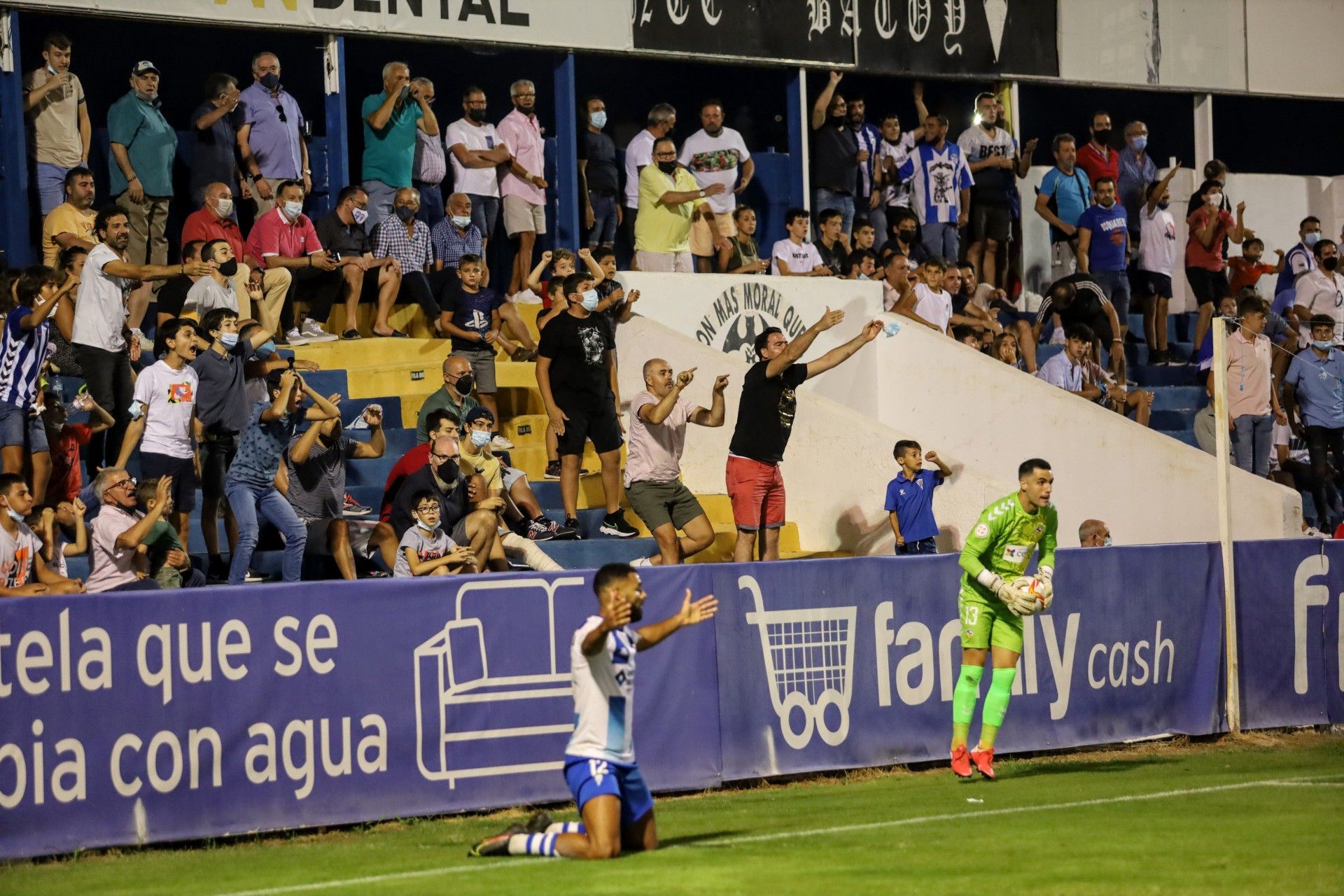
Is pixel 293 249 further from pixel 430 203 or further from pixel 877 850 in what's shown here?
pixel 877 850

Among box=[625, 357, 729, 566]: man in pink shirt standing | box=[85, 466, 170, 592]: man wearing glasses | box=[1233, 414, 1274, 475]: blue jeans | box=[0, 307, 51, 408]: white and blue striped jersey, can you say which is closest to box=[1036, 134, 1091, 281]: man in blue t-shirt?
box=[1233, 414, 1274, 475]: blue jeans

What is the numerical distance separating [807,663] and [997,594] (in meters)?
1.45

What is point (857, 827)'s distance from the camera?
35.0ft

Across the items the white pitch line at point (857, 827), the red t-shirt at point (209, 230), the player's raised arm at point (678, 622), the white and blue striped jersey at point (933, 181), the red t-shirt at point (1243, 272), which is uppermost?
the white and blue striped jersey at point (933, 181)

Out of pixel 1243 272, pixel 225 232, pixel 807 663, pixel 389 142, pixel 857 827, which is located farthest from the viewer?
pixel 1243 272

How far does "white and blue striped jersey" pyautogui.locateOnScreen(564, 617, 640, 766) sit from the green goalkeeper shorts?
4.14 metres

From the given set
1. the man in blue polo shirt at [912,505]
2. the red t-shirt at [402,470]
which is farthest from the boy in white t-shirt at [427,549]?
the man in blue polo shirt at [912,505]

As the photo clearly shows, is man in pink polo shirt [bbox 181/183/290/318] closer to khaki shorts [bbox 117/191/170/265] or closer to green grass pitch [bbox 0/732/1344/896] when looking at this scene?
khaki shorts [bbox 117/191/170/265]

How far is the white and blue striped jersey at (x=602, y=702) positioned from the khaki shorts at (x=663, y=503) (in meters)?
5.83

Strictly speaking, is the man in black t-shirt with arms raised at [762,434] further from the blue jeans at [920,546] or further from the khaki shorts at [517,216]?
the khaki shorts at [517,216]

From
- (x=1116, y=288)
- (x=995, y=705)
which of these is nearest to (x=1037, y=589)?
(x=995, y=705)

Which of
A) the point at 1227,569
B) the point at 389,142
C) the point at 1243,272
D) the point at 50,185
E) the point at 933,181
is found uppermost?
the point at 389,142

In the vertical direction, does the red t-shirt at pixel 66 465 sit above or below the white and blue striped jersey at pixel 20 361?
below

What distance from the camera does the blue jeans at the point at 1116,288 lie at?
76.0 feet
